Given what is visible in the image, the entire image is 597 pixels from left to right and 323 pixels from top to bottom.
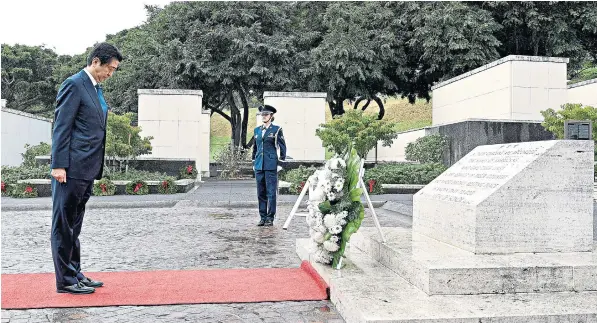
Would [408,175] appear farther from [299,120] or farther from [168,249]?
[168,249]

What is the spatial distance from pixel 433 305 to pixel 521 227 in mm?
1578

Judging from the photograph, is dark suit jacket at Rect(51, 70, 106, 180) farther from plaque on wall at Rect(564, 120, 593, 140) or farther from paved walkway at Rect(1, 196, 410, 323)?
plaque on wall at Rect(564, 120, 593, 140)

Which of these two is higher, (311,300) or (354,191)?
(354,191)

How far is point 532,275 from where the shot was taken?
469 centimetres

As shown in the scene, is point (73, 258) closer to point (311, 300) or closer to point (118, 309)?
point (118, 309)

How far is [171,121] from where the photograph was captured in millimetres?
22500

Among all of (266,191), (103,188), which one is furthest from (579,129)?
(103,188)

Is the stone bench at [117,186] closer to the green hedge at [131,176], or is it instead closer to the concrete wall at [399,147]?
the green hedge at [131,176]

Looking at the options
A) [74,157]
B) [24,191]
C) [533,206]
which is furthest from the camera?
[24,191]

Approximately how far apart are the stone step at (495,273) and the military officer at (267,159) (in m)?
4.78

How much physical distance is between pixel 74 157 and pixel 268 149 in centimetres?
509

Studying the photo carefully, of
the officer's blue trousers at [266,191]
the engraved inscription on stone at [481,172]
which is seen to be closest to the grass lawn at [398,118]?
the officer's blue trousers at [266,191]

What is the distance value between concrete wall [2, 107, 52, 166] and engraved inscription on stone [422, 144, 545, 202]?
2134 cm

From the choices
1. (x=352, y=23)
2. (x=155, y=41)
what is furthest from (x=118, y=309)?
(x=155, y=41)
